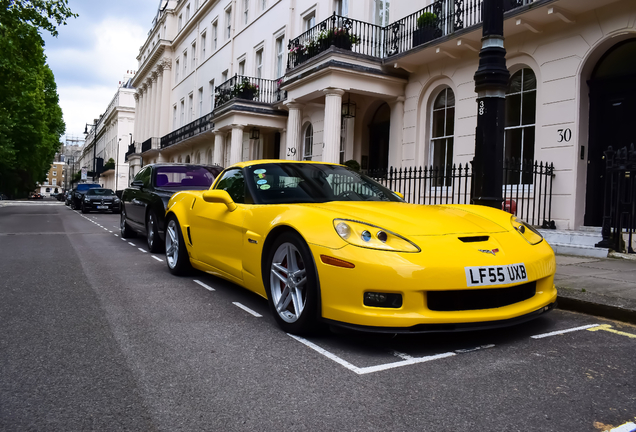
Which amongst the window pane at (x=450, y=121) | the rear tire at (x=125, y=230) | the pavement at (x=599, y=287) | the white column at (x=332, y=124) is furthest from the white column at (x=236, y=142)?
the pavement at (x=599, y=287)

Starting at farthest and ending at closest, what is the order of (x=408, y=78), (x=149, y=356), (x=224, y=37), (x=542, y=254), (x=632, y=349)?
1. (x=224, y=37)
2. (x=408, y=78)
3. (x=542, y=254)
4. (x=632, y=349)
5. (x=149, y=356)

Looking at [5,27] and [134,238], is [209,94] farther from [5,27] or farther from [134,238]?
[134,238]

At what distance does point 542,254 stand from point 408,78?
471 inches

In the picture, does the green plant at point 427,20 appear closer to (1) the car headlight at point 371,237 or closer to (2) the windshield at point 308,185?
(2) the windshield at point 308,185

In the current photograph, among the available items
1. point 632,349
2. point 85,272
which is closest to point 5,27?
point 85,272

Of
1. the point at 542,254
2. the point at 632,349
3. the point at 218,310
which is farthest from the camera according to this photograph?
the point at 218,310

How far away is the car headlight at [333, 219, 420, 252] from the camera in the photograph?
11.0 ft

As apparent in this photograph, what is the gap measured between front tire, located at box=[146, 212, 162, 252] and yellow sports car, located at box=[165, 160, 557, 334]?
12.9 feet

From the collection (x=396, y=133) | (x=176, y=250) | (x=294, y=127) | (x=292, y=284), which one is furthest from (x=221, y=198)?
(x=294, y=127)

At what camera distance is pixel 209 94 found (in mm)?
32344

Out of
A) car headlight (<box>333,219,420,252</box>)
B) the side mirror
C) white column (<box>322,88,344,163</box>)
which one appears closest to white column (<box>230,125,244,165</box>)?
white column (<box>322,88,344,163</box>)

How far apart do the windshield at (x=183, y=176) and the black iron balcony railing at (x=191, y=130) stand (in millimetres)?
15949

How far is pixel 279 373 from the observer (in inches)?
119

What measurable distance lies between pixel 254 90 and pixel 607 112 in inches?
599
